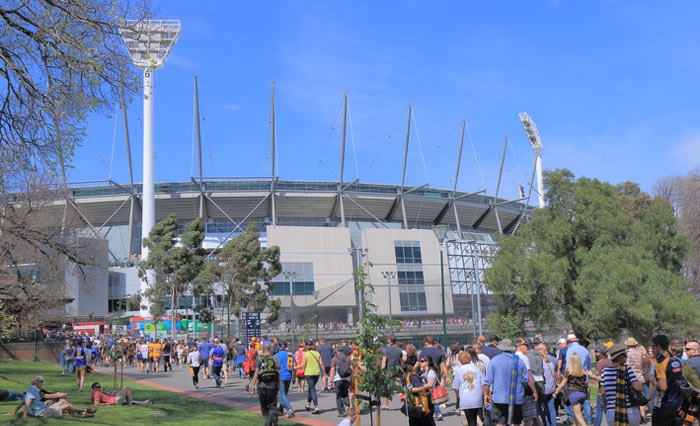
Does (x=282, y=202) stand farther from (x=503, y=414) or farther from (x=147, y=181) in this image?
(x=503, y=414)

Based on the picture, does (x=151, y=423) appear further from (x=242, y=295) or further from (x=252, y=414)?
(x=242, y=295)

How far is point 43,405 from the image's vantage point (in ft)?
41.6

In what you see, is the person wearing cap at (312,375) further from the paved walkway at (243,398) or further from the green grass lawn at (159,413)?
the green grass lawn at (159,413)

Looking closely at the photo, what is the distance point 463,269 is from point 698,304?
112 ft

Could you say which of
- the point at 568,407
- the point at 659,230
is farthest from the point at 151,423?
the point at 659,230

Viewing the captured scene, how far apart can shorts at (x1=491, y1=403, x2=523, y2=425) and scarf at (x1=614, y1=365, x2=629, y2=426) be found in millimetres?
1923

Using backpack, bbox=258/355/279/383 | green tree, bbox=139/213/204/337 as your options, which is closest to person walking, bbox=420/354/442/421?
backpack, bbox=258/355/279/383

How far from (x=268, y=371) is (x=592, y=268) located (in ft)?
57.9

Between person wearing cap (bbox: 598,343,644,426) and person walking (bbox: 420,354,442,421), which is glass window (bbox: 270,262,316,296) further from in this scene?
person wearing cap (bbox: 598,343,644,426)

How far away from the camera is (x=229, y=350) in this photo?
26547 mm

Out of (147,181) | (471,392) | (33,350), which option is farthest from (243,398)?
(147,181)

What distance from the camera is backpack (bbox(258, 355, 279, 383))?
10.9m

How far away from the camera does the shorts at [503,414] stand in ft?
28.5

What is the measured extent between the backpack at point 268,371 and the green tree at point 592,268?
55.5 ft
